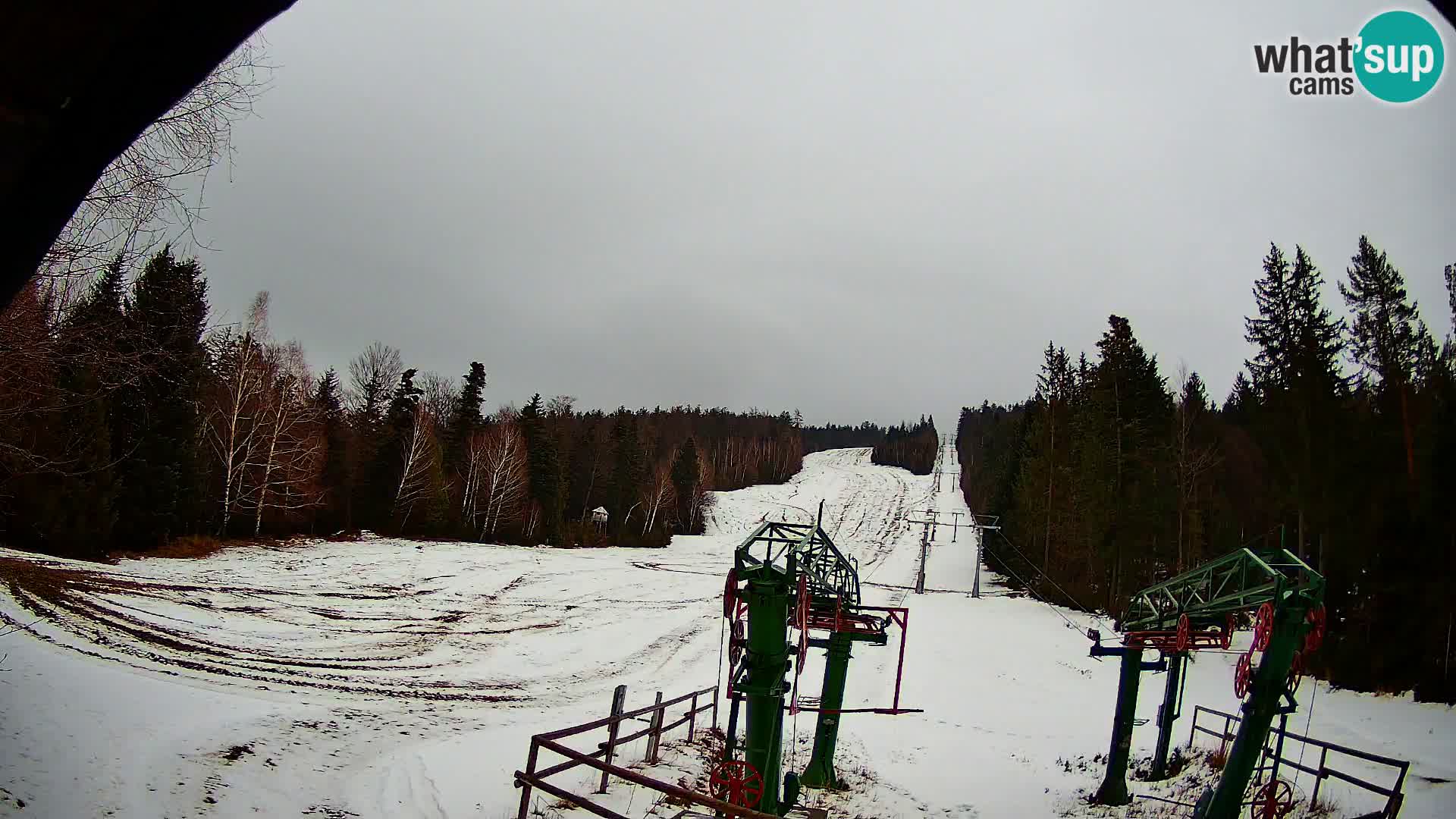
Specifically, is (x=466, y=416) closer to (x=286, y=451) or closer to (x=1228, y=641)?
(x=286, y=451)

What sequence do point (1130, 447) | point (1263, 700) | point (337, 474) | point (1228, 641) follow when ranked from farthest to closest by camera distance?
point (337, 474)
point (1130, 447)
point (1228, 641)
point (1263, 700)

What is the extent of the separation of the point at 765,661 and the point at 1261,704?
835cm

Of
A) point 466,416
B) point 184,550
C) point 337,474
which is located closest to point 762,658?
point 184,550

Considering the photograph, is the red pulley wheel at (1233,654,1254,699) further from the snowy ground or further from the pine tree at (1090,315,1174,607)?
the pine tree at (1090,315,1174,607)

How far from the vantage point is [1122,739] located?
50.7 ft

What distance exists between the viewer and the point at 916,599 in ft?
140

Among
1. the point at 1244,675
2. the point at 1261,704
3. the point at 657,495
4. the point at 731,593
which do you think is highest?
the point at 731,593

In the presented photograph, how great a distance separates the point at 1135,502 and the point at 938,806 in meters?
27.3

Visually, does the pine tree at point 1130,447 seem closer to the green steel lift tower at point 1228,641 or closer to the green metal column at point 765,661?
the green steel lift tower at point 1228,641

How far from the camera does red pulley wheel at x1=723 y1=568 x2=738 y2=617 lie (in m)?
11.7

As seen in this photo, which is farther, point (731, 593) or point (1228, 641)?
point (1228, 641)

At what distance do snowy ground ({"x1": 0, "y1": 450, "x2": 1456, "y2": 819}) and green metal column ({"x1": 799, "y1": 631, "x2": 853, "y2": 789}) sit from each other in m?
0.51

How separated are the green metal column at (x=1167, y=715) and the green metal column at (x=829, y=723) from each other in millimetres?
7255

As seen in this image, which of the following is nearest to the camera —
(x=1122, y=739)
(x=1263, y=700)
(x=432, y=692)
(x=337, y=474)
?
(x=1263, y=700)
